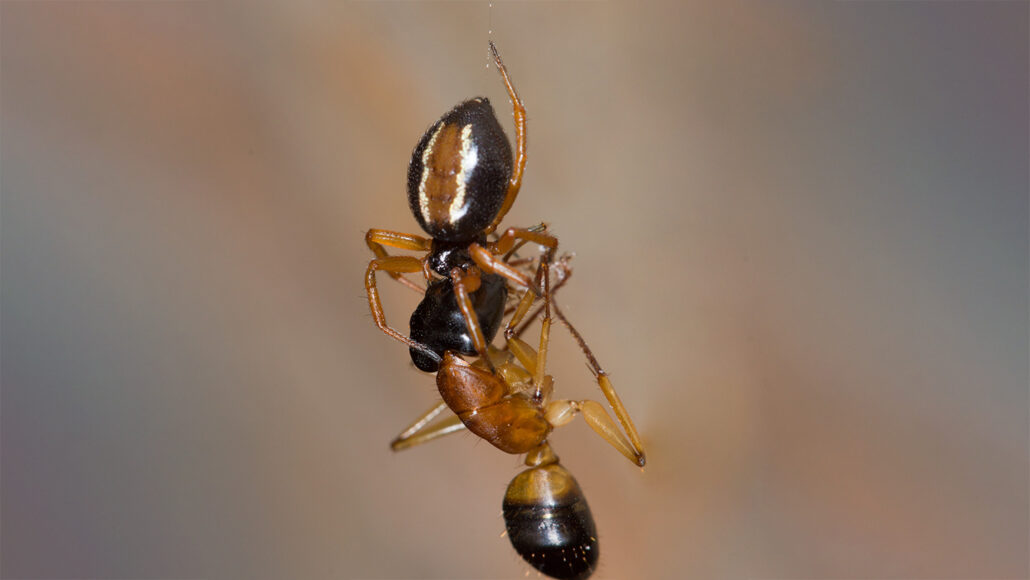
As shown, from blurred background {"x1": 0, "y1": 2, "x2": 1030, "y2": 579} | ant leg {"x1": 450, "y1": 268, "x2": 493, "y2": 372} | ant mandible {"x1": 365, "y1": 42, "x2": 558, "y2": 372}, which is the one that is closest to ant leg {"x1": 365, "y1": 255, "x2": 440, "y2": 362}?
ant mandible {"x1": 365, "y1": 42, "x2": 558, "y2": 372}

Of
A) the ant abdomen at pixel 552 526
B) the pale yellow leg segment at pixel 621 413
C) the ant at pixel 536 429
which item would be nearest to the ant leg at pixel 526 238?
the ant at pixel 536 429

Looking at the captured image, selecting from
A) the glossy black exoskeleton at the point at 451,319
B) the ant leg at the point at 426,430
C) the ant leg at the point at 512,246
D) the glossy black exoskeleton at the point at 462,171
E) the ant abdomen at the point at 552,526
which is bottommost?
the ant abdomen at the point at 552,526

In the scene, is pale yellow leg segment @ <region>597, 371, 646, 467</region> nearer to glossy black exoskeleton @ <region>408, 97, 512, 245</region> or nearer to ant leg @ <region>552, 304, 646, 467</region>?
ant leg @ <region>552, 304, 646, 467</region>

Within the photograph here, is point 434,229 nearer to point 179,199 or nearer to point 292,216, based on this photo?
point 292,216

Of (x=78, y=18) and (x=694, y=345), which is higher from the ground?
(x=78, y=18)

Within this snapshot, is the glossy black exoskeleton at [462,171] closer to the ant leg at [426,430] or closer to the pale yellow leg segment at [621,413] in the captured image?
the pale yellow leg segment at [621,413]

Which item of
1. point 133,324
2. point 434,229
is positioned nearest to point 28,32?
point 133,324

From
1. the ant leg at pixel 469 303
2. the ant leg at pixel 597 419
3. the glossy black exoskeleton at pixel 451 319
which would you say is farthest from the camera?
the ant leg at pixel 597 419
